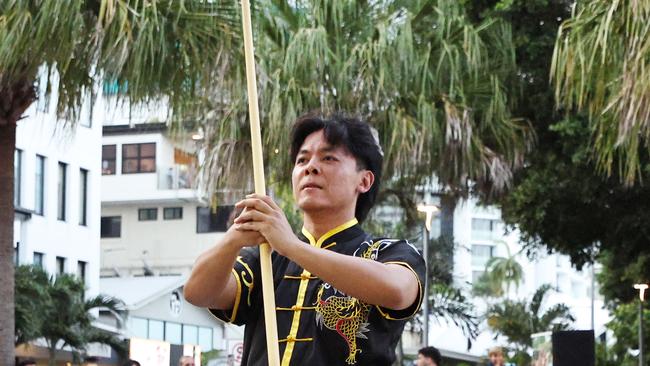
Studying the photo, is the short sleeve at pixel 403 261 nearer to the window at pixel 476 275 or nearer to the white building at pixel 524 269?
the white building at pixel 524 269

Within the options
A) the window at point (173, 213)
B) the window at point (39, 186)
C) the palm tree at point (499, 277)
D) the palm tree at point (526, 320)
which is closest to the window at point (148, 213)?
the window at point (173, 213)

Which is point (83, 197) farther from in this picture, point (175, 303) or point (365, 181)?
point (365, 181)

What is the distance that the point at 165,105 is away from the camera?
15812 millimetres

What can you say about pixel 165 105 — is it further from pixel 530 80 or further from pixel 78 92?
pixel 530 80

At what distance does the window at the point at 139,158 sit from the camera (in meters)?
63.7

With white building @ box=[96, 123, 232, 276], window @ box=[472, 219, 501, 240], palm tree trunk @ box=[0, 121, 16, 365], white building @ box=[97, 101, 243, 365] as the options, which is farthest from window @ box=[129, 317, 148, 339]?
window @ box=[472, 219, 501, 240]

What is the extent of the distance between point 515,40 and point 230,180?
14.2 ft

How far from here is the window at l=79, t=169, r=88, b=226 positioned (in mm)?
43812

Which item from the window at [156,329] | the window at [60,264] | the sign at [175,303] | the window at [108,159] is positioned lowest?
the window at [156,329]

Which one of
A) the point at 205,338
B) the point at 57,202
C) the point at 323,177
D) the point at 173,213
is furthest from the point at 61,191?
the point at 323,177

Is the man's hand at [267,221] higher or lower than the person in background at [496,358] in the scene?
higher

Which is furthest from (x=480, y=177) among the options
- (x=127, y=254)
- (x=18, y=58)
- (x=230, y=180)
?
(x=127, y=254)

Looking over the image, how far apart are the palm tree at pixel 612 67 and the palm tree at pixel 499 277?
67565mm

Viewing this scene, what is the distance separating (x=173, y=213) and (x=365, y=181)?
6165 centimetres
